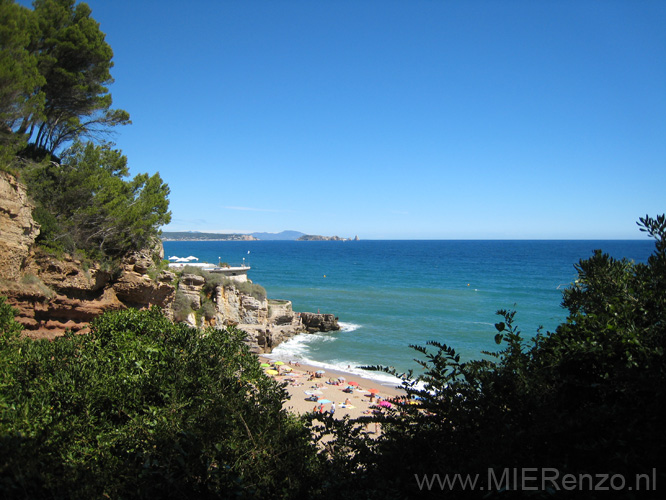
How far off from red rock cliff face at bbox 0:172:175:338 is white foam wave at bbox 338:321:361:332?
18.4m

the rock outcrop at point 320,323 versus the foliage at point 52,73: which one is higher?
the foliage at point 52,73

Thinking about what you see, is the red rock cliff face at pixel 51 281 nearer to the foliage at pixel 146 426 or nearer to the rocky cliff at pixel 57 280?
the rocky cliff at pixel 57 280

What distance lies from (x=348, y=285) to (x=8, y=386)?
5229cm

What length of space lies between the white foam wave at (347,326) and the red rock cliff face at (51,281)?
1838cm

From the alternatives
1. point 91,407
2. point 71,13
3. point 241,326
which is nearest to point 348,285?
point 241,326

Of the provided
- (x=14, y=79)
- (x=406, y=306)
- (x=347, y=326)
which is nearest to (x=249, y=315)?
(x=347, y=326)

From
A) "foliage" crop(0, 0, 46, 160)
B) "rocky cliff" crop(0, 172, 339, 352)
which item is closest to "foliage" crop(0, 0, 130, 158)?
"foliage" crop(0, 0, 46, 160)

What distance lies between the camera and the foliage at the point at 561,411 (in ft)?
10.2

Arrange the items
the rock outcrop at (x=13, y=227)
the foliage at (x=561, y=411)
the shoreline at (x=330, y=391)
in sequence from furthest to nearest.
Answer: the shoreline at (x=330, y=391)
the rock outcrop at (x=13, y=227)
the foliage at (x=561, y=411)

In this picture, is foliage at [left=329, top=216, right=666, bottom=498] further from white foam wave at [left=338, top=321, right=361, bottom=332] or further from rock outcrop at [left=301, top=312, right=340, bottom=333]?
white foam wave at [left=338, top=321, right=361, bottom=332]

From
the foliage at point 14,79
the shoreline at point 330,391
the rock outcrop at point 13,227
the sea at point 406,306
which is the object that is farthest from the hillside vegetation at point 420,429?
the shoreline at point 330,391

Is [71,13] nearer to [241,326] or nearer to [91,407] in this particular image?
[91,407]

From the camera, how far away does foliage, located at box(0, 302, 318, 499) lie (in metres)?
3.95

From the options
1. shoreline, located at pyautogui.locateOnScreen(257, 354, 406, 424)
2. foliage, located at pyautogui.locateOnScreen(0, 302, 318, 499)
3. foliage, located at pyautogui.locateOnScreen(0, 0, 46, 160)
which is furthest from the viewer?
shoreline, located at pyautogui.locateOnScreen(257, 354, 406, 424)
